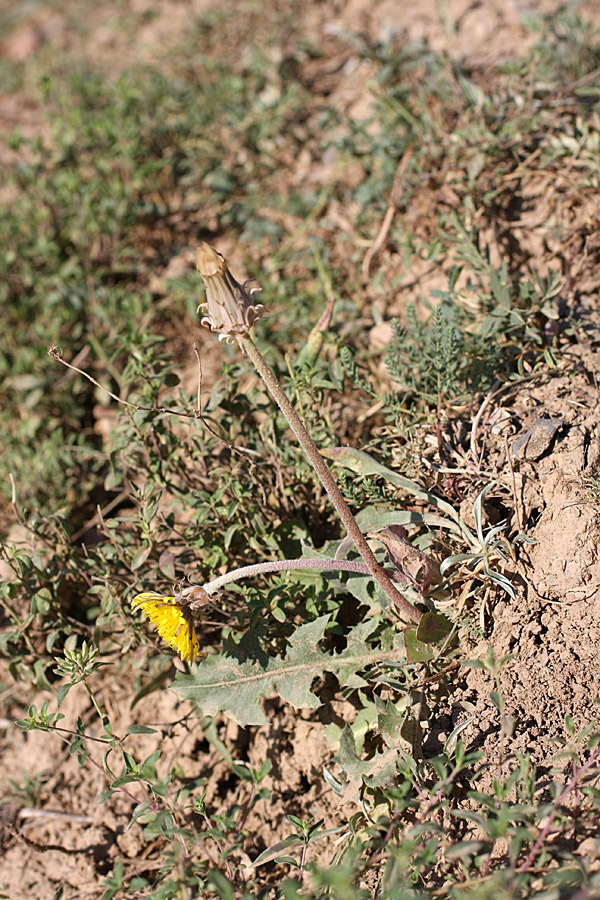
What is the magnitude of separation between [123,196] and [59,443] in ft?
4.60

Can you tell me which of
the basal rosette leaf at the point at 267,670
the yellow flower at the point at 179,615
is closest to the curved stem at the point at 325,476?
the basal rosette leaf at the point at 267,670

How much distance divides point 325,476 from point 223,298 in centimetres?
53

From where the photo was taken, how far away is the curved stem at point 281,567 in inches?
79.4

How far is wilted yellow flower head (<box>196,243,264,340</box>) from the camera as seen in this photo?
1.75 meters

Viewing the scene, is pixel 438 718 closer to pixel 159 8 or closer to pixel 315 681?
pixel 315 681

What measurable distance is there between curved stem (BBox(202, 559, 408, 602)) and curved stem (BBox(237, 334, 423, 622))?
6cm

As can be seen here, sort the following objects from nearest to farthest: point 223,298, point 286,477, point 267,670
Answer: point 223,298 → point 267,670 → point 286,477

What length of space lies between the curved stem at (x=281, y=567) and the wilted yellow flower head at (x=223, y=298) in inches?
24.5

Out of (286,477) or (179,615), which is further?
(286,477)

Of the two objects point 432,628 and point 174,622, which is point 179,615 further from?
point 432,628

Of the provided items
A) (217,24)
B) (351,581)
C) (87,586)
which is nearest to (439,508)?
(351,581)

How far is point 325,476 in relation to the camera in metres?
1.99

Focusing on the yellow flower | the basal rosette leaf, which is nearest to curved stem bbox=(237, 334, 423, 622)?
the basal rosette leaf

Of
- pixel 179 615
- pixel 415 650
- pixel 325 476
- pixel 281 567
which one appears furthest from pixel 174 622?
pixel 415 650
